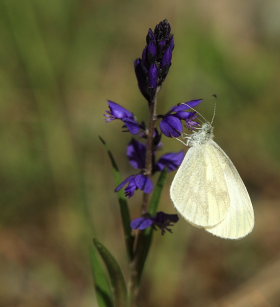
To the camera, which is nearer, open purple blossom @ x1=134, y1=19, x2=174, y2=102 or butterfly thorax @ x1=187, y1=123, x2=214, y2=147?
open purple blossom @ x1=134, y1=19, x2=174, y2=102

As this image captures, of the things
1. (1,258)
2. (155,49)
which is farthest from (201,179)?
(1,258)

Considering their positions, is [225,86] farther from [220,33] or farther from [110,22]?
[110,22]

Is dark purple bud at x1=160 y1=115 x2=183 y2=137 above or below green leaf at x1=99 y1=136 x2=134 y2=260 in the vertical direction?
above

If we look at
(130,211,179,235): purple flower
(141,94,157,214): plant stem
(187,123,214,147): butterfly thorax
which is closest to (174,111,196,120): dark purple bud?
(141,94,157,214): plant stem

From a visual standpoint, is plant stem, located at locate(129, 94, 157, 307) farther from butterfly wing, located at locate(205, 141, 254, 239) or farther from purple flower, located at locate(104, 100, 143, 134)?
butterfly wing, located at locate(205, 141, 254, 239)

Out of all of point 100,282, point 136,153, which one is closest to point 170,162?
point 136,153

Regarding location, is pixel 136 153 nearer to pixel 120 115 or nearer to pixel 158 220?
pixel 120 115
